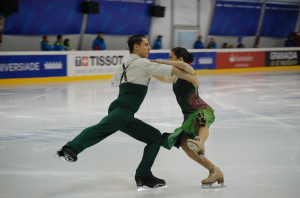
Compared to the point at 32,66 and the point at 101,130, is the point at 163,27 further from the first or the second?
the point at 101,130

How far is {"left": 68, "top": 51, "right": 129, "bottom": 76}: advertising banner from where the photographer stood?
15477 millimetres

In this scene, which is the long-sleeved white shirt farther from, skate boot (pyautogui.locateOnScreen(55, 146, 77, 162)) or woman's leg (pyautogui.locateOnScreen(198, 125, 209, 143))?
skate boot (pyautogui.locateOnScreen(55, 146, 77, 162))

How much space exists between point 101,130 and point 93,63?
519 inches

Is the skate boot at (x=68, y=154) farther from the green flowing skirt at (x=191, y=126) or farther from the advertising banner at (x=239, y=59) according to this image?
the advertising banner at (x=239, y=59)

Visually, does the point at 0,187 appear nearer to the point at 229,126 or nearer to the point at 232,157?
the point at 232,157

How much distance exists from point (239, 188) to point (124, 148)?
1.89 m

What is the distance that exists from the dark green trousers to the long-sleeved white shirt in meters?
0.26

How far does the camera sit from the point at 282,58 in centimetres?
2230

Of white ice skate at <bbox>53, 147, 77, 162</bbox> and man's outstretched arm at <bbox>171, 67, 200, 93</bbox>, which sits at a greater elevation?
man's outstretched arm at <bbox>171, 67, 200, 93</bbox>

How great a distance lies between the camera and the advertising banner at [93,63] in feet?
50.8

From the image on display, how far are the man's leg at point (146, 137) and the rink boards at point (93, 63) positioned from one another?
37.7 ft

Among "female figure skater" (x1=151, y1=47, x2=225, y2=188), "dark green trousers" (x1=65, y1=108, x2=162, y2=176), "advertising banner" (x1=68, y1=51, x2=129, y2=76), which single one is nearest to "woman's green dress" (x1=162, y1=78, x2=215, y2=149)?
"female figure skater" (x1=151, y1=47, x2=225, y2=188)

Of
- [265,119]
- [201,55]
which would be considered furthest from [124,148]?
[201,55]

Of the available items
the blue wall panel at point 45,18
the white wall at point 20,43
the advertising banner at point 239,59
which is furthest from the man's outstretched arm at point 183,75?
the advertising banner at point 239,59
